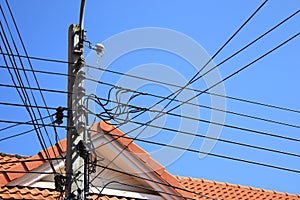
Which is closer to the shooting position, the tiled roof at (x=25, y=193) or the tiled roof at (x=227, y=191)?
the tiled roof at (x=25, y=193)

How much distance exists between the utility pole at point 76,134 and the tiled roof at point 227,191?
16.7 ft

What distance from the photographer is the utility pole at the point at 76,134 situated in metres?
7.12

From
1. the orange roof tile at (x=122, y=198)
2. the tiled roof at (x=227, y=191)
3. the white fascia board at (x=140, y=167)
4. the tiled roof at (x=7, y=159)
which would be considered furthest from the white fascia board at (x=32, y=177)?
the tiled roof at (x=227, y=191)

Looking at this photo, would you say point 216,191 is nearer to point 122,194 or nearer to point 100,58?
point 122,194

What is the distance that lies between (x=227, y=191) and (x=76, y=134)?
5900 mm

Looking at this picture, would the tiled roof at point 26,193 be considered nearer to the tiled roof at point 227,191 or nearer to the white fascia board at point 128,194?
the white fascia board at point 128,194

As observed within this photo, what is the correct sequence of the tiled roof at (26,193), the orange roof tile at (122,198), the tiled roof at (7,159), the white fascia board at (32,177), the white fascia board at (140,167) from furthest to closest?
the tiled roof at (7,159) < the white fascia board at (140,167) < the white fascia board at (32,177) < the orange roof tile at (122,198) < the tiled roof at (26,193)

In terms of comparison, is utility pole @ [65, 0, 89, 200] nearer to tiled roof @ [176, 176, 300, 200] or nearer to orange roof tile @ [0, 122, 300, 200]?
orange roof tile @ [0, 122, 300, 200]

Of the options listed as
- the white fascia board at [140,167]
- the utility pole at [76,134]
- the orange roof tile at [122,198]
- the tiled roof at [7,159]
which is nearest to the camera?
the utility pole at [76,134]

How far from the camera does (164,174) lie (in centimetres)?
1014

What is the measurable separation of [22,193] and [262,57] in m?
4.08

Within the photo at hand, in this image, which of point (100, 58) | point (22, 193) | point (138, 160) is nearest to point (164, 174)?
point (138, 160)

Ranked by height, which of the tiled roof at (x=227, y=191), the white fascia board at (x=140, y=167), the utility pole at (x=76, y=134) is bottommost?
the utility pole at (x=76, y=134)

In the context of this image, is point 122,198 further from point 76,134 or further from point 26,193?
point 76,134
